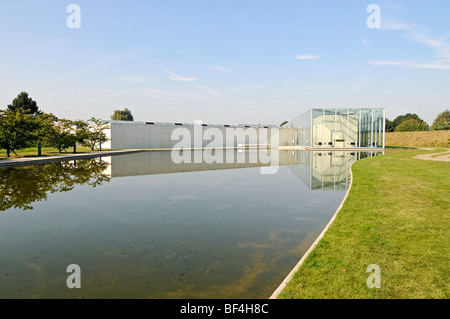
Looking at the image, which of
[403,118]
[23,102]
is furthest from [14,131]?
[403,118]

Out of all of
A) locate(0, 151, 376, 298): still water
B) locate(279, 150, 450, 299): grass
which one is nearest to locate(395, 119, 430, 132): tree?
locate(0, 151, 376, 298): still water

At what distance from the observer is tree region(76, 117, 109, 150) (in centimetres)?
3259

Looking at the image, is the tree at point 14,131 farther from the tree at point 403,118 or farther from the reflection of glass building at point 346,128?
→ the tree at point 403,118

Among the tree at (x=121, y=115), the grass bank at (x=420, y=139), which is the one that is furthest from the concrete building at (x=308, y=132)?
the tree at (x=121, y=115)

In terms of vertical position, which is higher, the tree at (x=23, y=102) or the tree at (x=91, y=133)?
the tree at (x=23, y=102)

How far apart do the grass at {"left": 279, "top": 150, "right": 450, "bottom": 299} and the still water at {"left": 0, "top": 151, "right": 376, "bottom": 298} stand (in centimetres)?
48

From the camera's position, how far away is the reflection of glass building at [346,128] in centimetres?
4097

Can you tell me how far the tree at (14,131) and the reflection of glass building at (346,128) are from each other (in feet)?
116

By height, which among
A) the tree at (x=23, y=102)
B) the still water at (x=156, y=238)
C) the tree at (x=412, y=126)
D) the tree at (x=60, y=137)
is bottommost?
the still water at (x=156, y=238)
